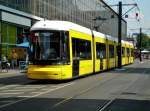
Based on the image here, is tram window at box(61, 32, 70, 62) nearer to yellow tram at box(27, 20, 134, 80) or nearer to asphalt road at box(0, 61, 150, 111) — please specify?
yellow tram at box(27, 20, 134, 80)

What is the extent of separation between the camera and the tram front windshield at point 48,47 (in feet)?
85.0

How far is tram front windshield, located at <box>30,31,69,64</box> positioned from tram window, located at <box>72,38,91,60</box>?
192 centimetres

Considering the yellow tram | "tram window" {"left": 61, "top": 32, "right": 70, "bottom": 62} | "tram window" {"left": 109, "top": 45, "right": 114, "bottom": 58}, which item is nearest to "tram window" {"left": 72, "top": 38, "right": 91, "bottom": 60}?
the yellow tram

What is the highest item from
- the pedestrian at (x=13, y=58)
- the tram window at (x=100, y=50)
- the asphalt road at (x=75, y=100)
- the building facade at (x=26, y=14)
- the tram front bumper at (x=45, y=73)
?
the building facade at (x=26, y=14)

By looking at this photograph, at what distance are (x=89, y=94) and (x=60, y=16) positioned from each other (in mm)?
48321

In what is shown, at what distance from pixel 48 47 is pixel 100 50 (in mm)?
13121

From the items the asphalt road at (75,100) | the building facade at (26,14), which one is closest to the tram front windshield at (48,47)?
the asphalt road at (75,100)

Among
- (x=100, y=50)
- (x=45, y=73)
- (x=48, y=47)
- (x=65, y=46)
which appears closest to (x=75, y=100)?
(x=45, y=73)

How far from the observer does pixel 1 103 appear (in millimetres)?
16531

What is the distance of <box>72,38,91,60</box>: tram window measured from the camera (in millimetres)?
28538

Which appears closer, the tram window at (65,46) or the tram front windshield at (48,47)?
the tram front windshield at (48,47)

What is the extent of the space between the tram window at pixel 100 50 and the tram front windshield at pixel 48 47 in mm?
10883

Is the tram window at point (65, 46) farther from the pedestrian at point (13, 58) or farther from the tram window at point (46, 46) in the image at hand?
the pedestrian at point (13, 58)

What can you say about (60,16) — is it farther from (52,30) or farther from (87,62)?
(52,30)
